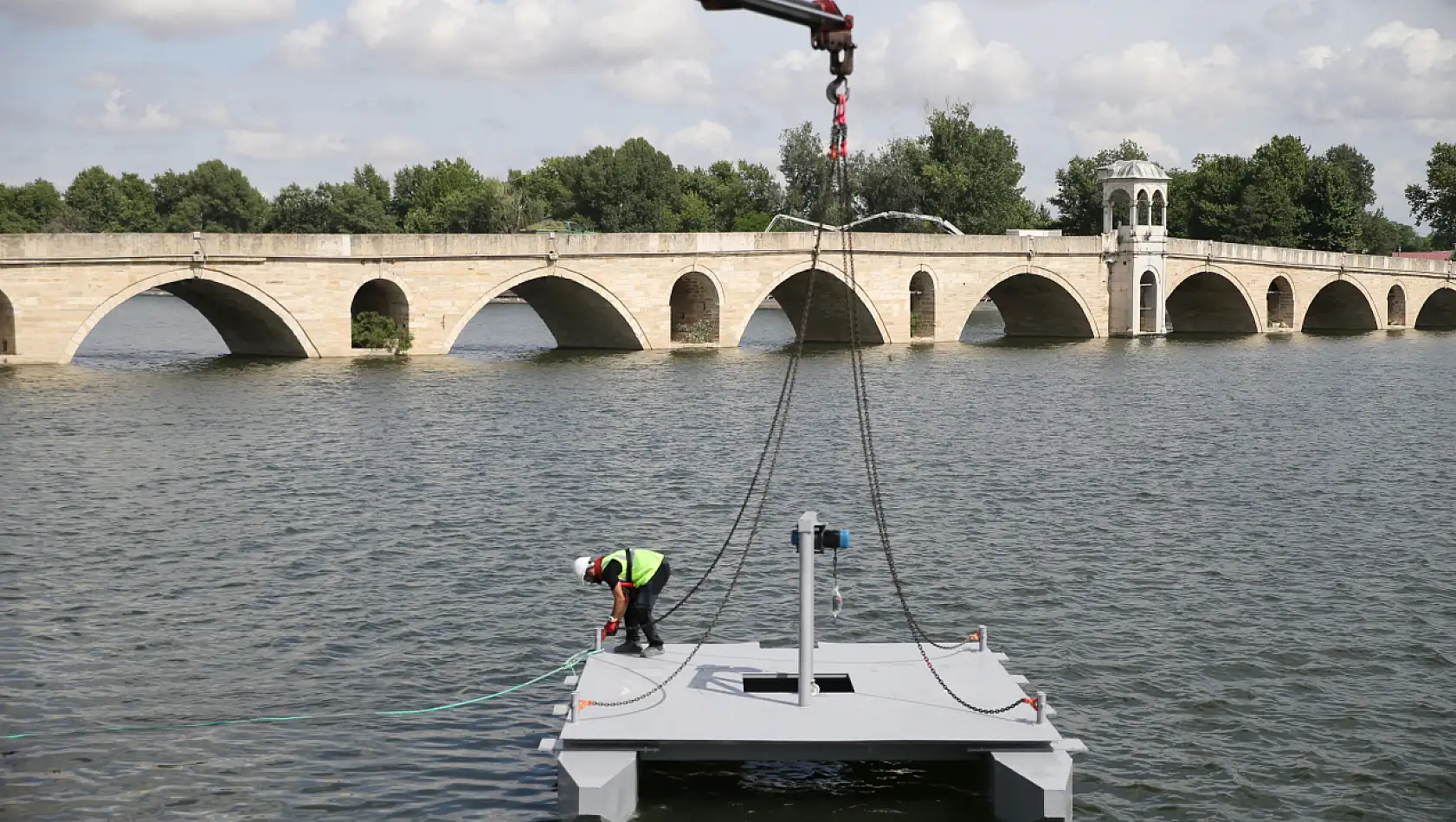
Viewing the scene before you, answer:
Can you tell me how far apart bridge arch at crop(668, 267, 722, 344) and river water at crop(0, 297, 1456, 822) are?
48.9ft

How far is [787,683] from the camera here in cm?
1277

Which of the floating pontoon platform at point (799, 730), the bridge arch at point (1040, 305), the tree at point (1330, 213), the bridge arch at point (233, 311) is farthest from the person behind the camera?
the tree at point (1330, 213)

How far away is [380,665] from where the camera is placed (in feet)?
51.2

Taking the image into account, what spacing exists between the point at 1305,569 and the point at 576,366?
3067 centimetres

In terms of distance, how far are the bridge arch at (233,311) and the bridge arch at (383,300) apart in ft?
6.78

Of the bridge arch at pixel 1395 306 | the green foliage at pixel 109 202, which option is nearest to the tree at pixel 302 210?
the green foliage at pixel 109 202

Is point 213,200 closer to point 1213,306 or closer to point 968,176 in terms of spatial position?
point 968,176

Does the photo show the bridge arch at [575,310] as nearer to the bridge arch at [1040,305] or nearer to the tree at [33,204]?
the bridge arch at [1040,305]

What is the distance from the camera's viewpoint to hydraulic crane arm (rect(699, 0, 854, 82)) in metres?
9.97

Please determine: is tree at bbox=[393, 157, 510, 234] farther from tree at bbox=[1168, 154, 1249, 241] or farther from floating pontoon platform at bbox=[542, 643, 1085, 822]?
floating pontoon platform at bbox=[542, 643, 1085, 822]

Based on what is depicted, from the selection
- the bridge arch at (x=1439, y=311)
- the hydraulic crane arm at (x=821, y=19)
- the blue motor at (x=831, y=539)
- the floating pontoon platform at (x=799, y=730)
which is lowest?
the floating pontoon platform at (x=799, y=730)

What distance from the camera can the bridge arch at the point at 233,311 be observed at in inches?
1633

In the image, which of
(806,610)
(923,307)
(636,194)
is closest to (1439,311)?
(923,307)

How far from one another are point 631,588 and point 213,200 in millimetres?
102275
